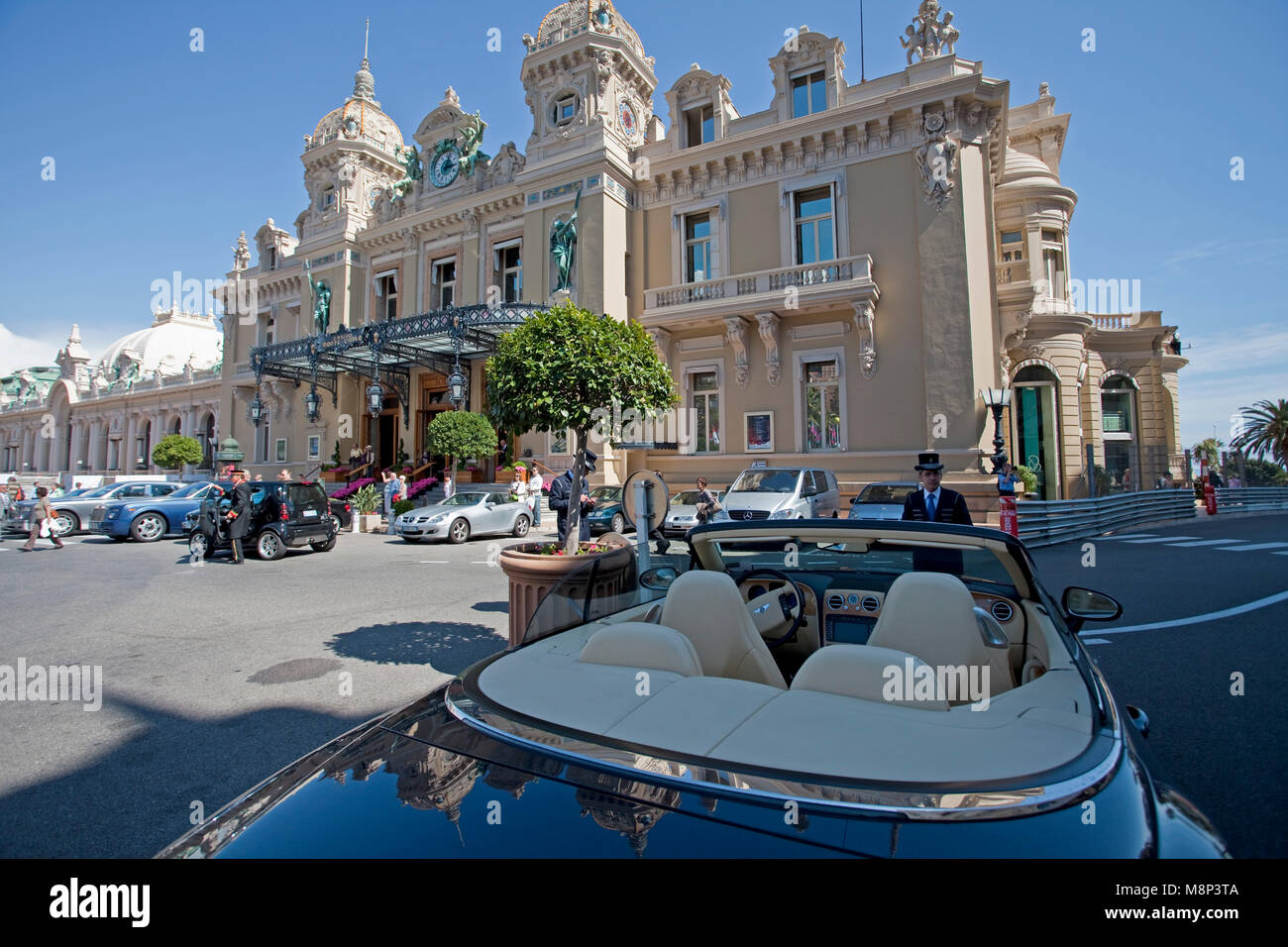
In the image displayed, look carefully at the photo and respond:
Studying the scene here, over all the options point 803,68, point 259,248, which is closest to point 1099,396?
point 803,68

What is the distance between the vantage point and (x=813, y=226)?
19.5 metres

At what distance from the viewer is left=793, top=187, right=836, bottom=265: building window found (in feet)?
63.3

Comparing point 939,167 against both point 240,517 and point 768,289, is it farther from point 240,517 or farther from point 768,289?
point 240,517

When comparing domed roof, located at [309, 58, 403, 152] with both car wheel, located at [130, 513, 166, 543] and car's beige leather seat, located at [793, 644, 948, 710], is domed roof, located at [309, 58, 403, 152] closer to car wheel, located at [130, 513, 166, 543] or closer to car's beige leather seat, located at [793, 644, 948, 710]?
car wheel, located at [130, 513, 166, 543]

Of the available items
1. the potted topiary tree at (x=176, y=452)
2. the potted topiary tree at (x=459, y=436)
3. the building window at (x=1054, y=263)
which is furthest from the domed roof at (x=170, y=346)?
the building window at (x=1054, y=263)

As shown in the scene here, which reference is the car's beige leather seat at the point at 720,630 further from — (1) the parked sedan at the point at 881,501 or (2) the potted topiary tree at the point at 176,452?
(2) the potted topiary tree at the point at 176,452

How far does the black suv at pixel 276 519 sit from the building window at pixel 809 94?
18.3 meters

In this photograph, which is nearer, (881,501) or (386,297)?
(881,501)

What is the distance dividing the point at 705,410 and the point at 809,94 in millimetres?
10522

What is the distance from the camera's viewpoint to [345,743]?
70.4 inches

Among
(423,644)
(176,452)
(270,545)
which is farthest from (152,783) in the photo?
(176,452)

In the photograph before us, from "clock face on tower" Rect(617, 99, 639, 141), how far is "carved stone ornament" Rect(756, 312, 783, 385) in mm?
9197

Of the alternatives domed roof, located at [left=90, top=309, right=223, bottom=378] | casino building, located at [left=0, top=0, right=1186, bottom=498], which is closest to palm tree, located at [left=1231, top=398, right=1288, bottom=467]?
casino building, located at [left=0, top=0, right=1186, bottom=498]

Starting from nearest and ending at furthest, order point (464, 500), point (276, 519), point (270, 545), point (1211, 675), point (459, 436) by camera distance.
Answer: point (1211, 675)
point (270, 545)
point (276, 519)
point (464, 500)
point (459, 436)
